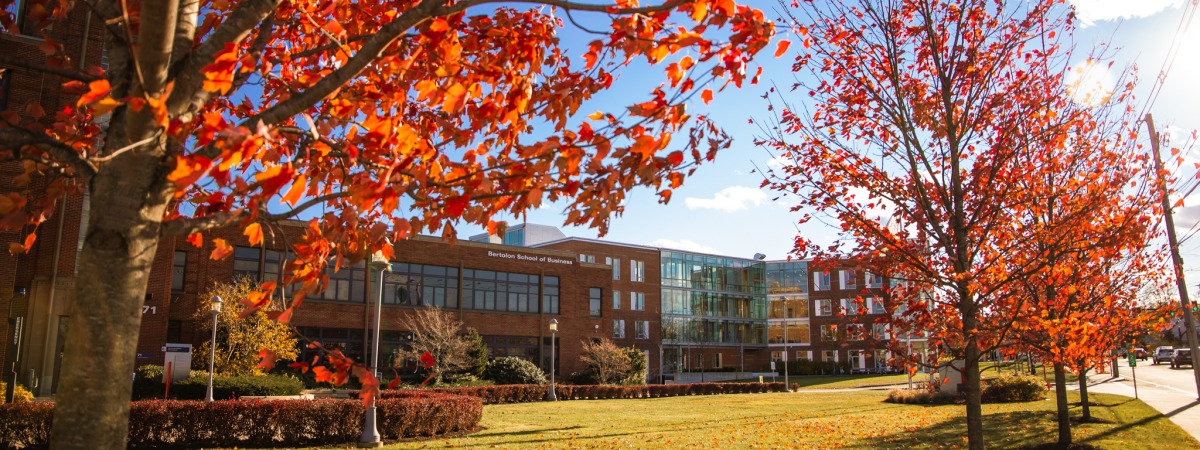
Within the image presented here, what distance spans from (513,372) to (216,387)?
54.6ft

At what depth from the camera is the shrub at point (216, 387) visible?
24.4 meters

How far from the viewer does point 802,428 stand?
1838cm

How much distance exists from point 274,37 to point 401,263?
1445 inches

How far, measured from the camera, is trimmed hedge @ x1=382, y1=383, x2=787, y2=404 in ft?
99.3

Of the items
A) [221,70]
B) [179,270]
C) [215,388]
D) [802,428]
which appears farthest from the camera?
[179,270]

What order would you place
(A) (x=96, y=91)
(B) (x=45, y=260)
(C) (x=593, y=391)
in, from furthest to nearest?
(C) (x=593, y=391) < (B) (x=45, y=260) < (A) (x=96, y=91)

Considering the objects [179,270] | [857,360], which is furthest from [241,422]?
[857,360]

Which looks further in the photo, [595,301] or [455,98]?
[595,301]

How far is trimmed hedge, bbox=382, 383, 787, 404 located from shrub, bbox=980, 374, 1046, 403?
49.6ft

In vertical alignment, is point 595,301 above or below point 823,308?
below

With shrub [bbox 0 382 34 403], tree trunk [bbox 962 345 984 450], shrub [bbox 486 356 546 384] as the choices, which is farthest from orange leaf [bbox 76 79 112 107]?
shrub [bbox 486 356 546 384]

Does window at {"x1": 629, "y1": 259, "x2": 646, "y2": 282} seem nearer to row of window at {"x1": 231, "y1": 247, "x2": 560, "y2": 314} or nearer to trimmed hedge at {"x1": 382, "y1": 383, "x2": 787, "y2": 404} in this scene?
row of window at {"x1": 231, "y1": 247, "x2": 560, "y2": 314}

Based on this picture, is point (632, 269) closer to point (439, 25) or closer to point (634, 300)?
point (634, 300)

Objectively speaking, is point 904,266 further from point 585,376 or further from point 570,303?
point 570,303
